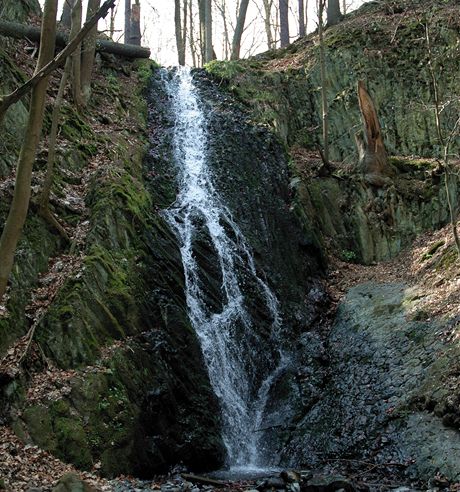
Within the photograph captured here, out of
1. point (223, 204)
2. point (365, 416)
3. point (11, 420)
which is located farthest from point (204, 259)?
point (11, 420)

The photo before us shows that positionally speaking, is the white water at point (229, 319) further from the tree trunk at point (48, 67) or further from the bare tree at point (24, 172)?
the tree trunk at point (48, 67)

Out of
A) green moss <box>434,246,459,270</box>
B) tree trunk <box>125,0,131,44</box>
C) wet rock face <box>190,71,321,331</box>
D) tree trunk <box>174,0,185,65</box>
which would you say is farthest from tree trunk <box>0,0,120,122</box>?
tree trunk <box>174,0,185,65</box>

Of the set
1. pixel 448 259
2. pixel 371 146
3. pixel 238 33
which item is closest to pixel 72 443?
pixel 448 259

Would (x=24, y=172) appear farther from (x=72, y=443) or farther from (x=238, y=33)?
(x=238, y=33)

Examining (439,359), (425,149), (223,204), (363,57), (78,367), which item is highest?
(363,57)

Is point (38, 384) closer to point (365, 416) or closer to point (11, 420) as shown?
point (11, 420)

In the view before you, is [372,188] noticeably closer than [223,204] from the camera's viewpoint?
No

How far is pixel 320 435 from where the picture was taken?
992cm

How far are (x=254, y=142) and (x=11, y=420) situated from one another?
12.4 m

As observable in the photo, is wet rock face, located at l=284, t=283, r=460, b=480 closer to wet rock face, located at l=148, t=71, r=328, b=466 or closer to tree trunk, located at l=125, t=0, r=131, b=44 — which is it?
wet rock face, located at l=148, t=71, r=328, b=466

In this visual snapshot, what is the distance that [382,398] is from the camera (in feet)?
32.4

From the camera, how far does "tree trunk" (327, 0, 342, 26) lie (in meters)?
23.4

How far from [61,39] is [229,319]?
1137 cm

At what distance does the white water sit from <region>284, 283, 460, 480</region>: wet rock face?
97 centimetres
